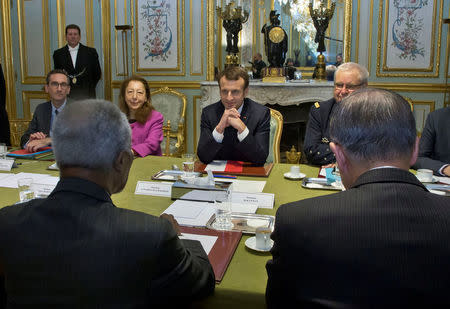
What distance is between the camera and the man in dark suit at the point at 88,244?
857 mm

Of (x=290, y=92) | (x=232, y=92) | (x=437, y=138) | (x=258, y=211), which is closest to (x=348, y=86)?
(x=437, y=138)

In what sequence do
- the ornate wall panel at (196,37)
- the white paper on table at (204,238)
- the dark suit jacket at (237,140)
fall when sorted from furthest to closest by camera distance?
the ornate wall panel at (196,37)
the dark suit jacket at (237,140)
the white paper on table at (204,238)

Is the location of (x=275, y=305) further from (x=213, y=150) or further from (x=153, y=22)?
(x=153, y=22)

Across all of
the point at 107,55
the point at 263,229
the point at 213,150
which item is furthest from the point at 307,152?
the point at 107,55

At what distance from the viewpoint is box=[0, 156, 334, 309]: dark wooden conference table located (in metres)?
1.04

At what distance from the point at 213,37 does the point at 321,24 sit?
1394 millimetres

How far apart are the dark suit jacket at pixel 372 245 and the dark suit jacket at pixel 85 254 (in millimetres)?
270

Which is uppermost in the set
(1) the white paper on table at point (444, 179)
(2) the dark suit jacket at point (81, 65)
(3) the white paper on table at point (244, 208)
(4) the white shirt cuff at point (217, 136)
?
(2) the dark suit jacket at point (81, 65)

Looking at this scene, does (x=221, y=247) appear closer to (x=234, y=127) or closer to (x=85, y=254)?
(x=85, y=254)

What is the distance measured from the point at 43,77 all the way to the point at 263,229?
593cm

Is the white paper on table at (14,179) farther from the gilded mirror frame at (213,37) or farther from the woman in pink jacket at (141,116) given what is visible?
the gilded mirror frame at (213,37)

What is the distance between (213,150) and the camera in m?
2.59

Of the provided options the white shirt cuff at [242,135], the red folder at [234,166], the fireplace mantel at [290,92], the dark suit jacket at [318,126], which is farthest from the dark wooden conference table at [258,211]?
the fireplace mantel at [290,92]

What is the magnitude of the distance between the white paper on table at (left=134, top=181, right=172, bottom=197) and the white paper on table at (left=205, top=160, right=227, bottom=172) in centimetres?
49
